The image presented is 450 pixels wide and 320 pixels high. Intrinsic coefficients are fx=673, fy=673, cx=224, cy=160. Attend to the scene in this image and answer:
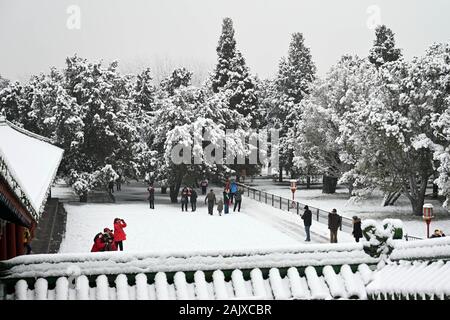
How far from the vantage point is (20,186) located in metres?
6.05

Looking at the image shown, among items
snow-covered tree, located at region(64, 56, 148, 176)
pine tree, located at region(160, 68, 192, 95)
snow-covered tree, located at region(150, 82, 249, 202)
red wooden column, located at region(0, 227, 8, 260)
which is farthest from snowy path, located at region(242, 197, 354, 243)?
pine tree, located at region(160, 68, 192, 95)

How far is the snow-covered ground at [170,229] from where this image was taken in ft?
75.7

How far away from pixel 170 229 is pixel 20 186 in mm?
20887

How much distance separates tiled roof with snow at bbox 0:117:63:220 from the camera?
596 centimetres

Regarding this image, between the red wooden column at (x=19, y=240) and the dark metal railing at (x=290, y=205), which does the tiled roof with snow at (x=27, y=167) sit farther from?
the dark metal railing at (x=290, y=205)

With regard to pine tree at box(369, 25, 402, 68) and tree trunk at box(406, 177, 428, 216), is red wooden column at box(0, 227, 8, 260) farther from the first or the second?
pine tree at box(369, 25, 402, 68)

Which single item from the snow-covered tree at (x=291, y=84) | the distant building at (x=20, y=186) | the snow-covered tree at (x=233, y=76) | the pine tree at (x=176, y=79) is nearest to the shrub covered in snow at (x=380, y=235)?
the distant building at (x=20, y=186)

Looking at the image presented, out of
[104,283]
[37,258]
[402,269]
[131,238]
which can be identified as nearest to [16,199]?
[37,258]

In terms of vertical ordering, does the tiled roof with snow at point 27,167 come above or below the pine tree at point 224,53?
below

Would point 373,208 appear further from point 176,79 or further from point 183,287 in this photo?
point 183,287

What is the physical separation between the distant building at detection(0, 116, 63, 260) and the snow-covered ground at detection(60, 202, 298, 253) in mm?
3000

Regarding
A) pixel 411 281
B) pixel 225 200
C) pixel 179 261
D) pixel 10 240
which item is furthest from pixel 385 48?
pixel 179 261

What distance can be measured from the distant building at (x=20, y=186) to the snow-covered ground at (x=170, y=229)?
9.84 ft

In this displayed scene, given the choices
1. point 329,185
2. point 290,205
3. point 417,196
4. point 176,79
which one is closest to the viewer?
point 417,196
